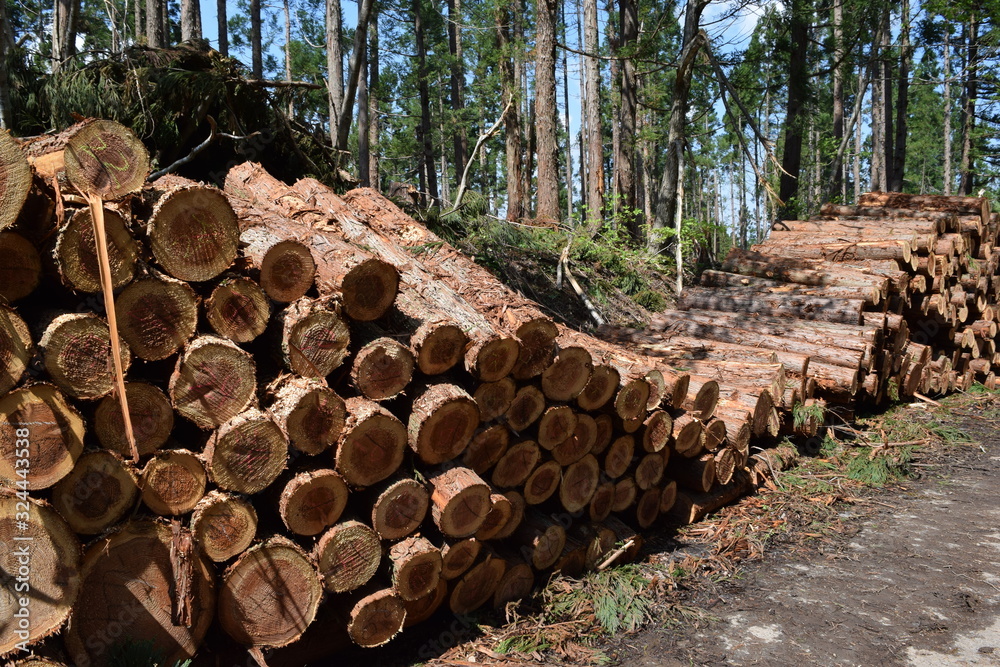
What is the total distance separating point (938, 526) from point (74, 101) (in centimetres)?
821

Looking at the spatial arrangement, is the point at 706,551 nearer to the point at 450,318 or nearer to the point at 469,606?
the point at 469,606

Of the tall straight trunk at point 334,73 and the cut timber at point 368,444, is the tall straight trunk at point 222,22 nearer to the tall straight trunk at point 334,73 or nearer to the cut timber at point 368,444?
the tall straight trunk at point 334,73

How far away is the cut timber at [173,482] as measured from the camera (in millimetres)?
2775

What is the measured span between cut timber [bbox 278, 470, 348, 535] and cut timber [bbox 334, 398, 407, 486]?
3.0 inches

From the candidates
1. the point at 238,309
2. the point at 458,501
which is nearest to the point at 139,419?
the point at 238,309

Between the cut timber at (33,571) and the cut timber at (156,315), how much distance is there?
2.40 feet

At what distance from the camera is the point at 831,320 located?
702cm

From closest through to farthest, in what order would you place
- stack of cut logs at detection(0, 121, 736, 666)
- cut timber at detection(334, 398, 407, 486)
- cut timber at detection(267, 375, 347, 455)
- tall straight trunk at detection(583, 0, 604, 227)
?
stack of cut logs at detection(0, 121, 736, 666)
cut timber at detection(267, 375, 347, 455)
cut timber at detection(334, 398, 407, 486)
tall straight trunk at detection(583, 0, 604, 227)

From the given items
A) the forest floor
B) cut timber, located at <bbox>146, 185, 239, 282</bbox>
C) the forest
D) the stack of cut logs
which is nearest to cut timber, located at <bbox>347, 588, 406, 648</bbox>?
the stack of cut logs

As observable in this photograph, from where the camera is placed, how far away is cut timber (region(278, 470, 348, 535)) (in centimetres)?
302

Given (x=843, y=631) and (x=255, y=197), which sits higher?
(x=255, y=197)

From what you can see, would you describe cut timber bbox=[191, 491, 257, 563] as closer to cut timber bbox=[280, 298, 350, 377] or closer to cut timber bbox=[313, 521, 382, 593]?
cut timber bbox=[313, 521, 382, 593]

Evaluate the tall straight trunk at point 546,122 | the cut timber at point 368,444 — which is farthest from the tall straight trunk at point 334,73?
the cut timber at point 368,444

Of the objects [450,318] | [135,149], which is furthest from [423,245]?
[135,149]
